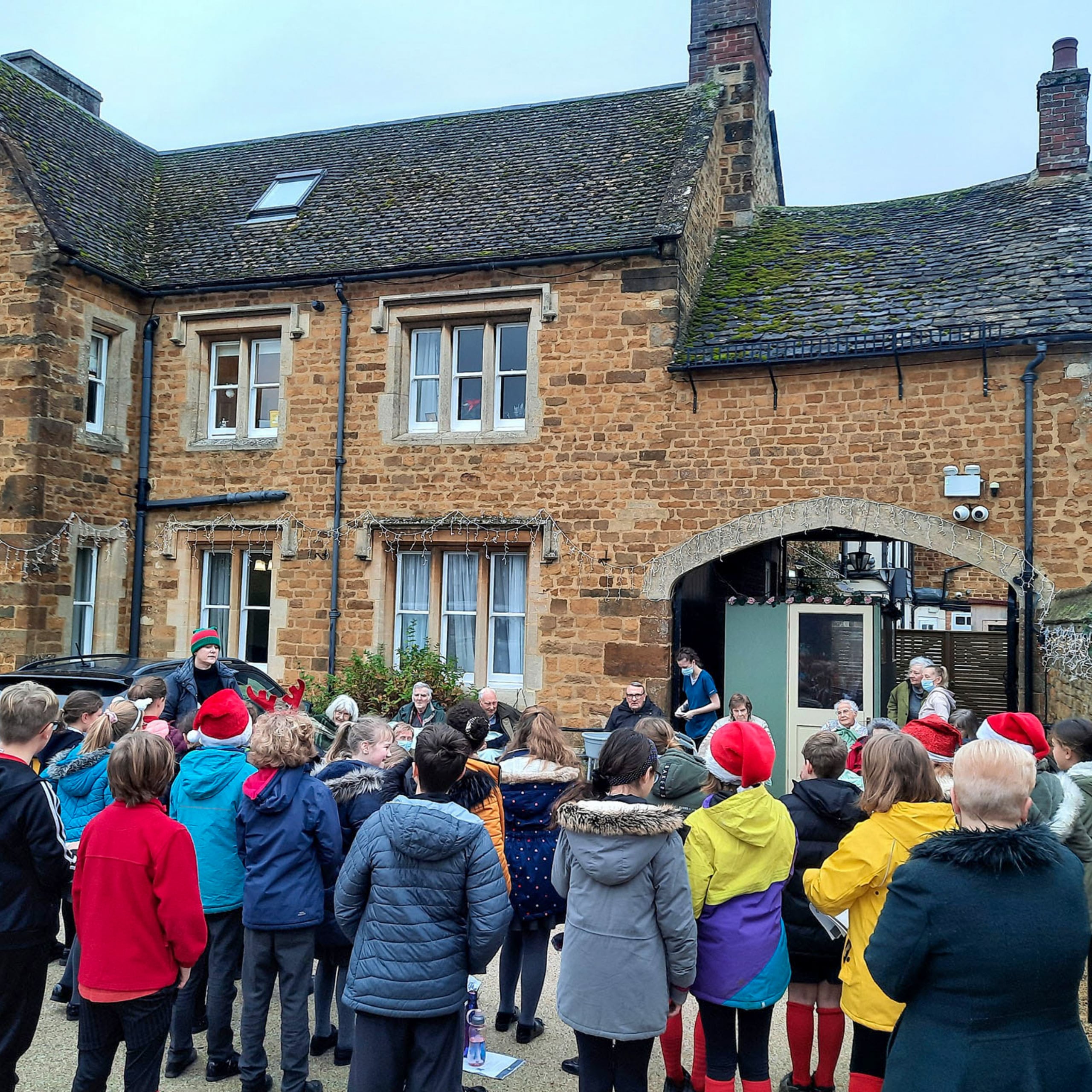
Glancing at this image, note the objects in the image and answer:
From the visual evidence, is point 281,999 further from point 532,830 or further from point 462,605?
point 462,605

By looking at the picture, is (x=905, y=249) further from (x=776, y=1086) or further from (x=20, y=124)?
(x=20, y=124)

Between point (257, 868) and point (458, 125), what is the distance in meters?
14.7

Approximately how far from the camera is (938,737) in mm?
4938

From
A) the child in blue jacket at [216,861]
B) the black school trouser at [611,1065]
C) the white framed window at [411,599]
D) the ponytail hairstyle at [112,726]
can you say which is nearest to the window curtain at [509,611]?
the white framed window at [411,599]

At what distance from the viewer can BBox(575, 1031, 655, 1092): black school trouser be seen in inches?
146

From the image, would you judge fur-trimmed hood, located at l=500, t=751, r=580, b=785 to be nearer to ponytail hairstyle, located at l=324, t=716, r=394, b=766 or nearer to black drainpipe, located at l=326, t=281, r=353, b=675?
ponytail hairstyle, located at l=324, t=716, r=394, b=766

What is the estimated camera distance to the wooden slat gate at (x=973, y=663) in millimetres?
16438

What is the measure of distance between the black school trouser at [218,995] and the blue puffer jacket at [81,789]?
1.01 meters

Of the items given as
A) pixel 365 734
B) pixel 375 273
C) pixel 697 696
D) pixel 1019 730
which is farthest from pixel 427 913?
pixel 375 273

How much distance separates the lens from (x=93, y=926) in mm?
3660

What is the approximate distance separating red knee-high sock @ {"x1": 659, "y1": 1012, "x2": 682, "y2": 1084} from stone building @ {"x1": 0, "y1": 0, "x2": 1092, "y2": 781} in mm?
6919

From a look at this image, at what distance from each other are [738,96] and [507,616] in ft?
27.6

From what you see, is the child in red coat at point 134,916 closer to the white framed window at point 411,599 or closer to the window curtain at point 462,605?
the window curtain at point 462,605

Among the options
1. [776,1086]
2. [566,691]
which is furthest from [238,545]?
[776,1086]
